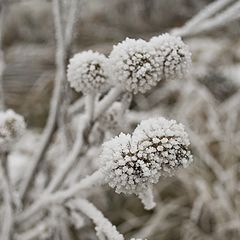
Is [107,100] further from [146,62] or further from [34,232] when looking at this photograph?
[34,232]

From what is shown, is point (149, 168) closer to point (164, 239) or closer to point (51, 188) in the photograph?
point (51, 188)

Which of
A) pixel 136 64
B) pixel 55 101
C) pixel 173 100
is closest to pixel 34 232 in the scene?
pixel 55 101

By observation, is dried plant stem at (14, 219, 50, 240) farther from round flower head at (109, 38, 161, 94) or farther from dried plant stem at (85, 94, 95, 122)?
round flower head at (109, 38, 161, 94)

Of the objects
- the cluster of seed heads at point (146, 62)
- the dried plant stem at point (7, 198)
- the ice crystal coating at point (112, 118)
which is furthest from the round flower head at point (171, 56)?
the dried plant stem at point (7, 198)

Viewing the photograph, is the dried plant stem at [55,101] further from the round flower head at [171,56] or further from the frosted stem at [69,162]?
the round flower head at [171,56]

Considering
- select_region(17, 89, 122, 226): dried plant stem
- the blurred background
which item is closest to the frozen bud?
select_region(17, 89, 122, 226): dried plant stem

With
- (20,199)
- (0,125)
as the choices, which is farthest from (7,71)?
(0,125)
